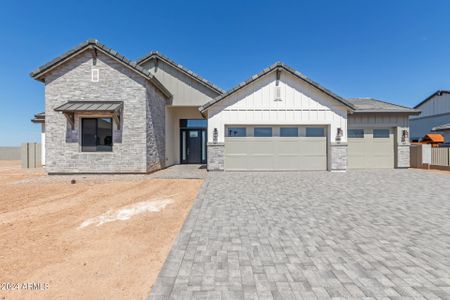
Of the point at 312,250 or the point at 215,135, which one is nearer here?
the point at 312,250

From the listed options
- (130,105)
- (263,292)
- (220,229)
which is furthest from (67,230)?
(130,105)

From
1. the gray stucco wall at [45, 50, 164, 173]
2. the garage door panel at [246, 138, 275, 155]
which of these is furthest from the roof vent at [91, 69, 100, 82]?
the garage door panel at [246, 138, 275, 155]

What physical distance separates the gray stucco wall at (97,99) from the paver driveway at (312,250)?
6.39 metres

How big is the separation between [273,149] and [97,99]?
9936 millimetres

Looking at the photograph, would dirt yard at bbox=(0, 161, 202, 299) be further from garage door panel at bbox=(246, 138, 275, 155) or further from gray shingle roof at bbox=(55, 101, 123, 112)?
garage door panel at bbox=(246, 138, 275, 155)

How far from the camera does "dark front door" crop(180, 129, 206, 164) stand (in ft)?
51.8

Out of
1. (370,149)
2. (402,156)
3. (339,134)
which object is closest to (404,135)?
(402,156)

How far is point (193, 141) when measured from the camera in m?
15.9

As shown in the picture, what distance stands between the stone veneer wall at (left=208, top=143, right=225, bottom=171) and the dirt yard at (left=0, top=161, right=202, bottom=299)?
4179mm

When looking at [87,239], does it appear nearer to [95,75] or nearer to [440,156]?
[95,75]

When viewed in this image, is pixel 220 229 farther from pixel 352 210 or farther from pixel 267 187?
pixel 267 187

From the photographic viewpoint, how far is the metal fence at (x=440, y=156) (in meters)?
12.5

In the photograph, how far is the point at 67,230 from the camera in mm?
4141

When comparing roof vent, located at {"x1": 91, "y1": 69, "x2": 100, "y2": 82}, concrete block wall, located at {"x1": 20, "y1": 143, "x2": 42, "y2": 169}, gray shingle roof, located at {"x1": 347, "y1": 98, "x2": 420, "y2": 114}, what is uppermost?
roof vent, located at {"x1": 91, "y1": 69, "x2": 100, "y2": 82}
